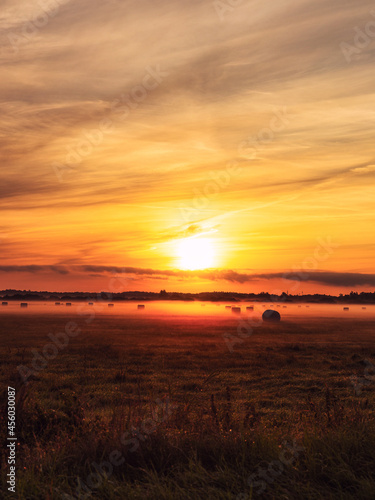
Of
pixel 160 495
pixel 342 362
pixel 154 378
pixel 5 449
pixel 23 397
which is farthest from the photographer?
pixel 342 362

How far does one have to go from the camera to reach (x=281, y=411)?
43.9ft

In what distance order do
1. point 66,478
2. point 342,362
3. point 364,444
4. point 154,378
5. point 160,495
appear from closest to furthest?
point 160,495 < point 66,478 < point 364,444 < point 154,378 < point 342,362

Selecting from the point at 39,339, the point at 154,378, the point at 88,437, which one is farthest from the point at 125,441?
the point at 39,339

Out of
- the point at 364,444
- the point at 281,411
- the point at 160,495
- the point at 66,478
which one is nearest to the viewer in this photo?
the point at 160,495

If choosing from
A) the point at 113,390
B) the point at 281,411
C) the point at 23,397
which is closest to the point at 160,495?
the point at 23,397

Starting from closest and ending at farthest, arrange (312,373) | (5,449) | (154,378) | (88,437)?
(88,437) < (5,449) < (154,378) < (312,373)

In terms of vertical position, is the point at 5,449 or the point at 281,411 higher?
the point at 5,449

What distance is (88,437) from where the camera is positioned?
6.92 m

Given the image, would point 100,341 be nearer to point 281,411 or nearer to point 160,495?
point 281,411

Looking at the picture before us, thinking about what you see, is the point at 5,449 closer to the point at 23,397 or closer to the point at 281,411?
the point at 23,397

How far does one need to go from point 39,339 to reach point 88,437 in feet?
92.5

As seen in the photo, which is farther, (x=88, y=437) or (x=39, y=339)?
(x=39, y=339)

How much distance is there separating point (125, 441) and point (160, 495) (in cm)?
135

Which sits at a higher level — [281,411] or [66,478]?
[66,478]
